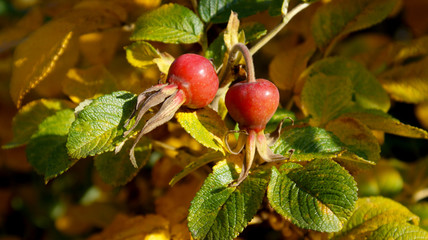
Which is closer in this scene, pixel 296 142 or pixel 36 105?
pixel 296 142

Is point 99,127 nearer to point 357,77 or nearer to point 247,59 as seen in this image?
point 247,59

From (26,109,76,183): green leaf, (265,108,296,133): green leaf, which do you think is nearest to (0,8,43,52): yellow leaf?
(26,109,76,183): green leaf

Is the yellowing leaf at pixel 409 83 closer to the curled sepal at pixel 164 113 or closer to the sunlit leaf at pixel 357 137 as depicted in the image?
the sunlit leaf at pixel 357 137

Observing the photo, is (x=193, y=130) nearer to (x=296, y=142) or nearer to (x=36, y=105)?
(x=296, y=142)

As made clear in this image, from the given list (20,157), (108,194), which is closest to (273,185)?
(108,194)

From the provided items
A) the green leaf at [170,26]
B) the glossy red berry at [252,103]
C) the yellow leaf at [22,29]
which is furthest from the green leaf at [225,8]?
the yellow leaf at [22,29]

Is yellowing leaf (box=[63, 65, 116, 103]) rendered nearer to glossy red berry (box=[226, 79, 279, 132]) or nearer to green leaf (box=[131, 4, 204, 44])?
green leaf (box=[131, 4, 204, 44])
